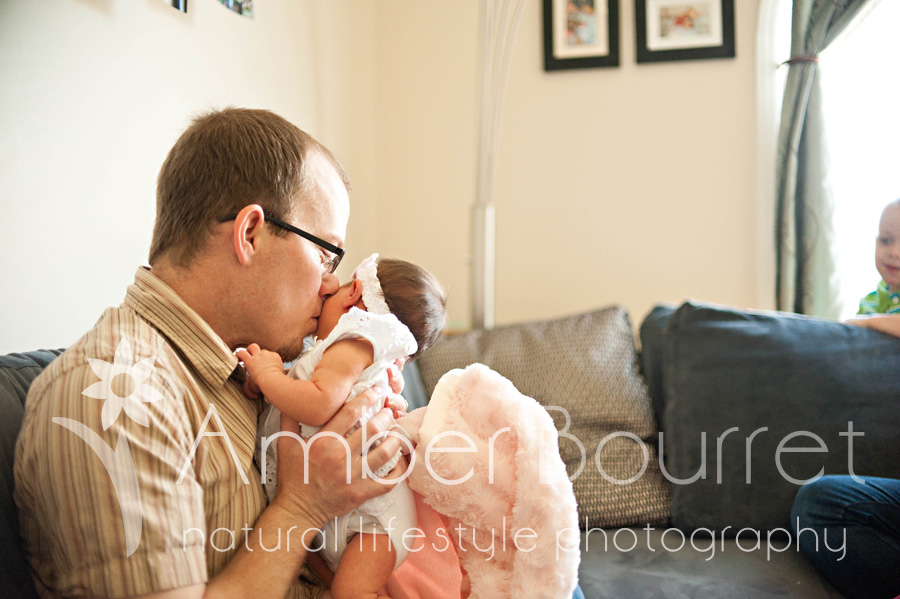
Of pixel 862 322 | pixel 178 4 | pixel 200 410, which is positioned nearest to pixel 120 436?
pixel 200 410

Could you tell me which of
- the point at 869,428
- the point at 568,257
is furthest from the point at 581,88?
the point at 869,428

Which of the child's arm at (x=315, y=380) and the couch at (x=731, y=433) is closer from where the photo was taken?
the child's arm at (x=315, y=380)

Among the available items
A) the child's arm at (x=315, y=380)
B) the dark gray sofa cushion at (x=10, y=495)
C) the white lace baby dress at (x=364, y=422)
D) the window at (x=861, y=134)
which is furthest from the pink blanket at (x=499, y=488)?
the window at (x=861, y=134)

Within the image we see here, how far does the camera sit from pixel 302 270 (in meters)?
1.06

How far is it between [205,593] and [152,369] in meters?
0.29

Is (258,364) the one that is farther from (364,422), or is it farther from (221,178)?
(221,178)

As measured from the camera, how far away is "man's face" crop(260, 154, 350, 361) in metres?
1.03

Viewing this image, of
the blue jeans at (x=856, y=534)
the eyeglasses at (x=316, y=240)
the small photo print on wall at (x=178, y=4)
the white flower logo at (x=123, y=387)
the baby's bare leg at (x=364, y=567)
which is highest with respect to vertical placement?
the small photo print on wall at (x=178, y=4)

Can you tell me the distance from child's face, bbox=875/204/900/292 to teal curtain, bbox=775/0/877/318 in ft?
1.41

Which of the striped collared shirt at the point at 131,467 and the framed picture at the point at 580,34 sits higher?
the framed picture at the point at 580,34

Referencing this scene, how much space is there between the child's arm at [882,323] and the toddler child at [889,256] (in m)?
0.20

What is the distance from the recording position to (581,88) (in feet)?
9.41

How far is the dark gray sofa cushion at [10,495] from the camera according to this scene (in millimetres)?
802

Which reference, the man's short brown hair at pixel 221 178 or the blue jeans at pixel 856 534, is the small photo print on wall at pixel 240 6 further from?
the blue jeans at pixel 856 534
